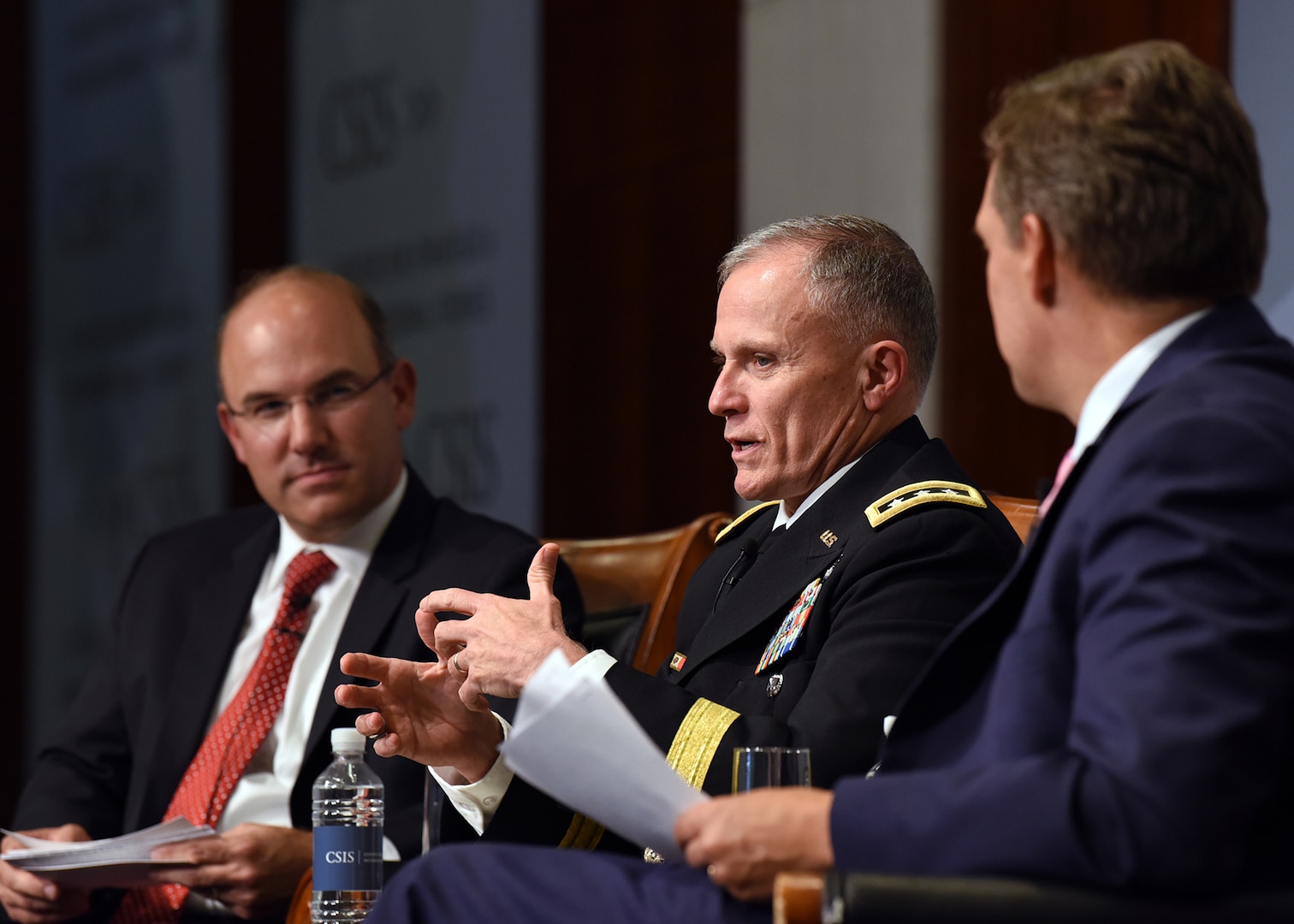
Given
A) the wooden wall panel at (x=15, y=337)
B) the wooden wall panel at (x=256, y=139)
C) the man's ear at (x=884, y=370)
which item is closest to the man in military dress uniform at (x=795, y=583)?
the man's ear at (x=884, y=370)

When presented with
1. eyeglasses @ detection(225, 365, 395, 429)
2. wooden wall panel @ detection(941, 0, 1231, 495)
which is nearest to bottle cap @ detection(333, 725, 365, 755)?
eyeglasses @ detection(225, 365, 395, 429)

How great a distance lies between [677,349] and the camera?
16.4ft

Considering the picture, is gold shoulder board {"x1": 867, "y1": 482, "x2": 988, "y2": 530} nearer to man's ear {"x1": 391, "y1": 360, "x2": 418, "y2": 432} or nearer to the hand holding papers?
the hand holding papers

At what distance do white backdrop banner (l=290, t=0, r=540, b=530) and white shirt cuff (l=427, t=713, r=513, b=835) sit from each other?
3313 millimetres

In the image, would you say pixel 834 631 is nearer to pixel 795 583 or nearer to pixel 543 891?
pixel 795 583

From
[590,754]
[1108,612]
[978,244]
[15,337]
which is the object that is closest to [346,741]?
[590,754]

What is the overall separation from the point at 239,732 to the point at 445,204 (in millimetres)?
3362

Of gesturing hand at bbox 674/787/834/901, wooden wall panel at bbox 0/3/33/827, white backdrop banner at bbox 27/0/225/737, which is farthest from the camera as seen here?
wooden wall panel at bbox 0/3/33/827

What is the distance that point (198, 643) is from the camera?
Answer: 300 centimetres

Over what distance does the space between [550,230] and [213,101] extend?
201 centimetres

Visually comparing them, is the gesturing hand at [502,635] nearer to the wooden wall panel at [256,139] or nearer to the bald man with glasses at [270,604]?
the bald man with glasses at [270,604]

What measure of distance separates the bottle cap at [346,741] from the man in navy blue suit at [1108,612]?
0.95 meters

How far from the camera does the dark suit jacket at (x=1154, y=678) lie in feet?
3.89

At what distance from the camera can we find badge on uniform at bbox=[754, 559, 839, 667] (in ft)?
6.66
